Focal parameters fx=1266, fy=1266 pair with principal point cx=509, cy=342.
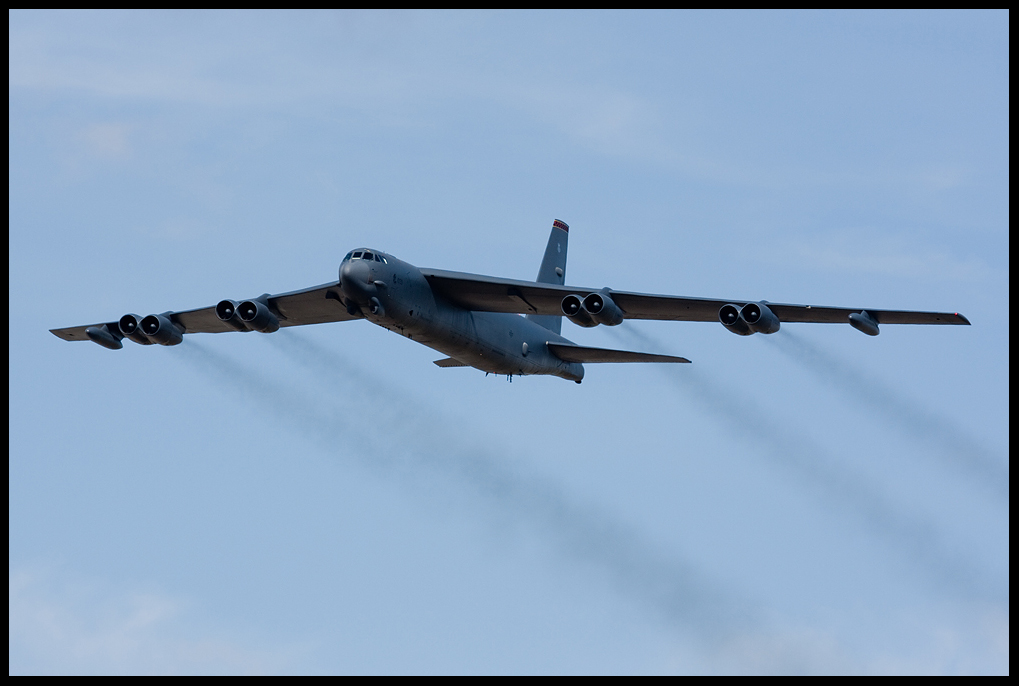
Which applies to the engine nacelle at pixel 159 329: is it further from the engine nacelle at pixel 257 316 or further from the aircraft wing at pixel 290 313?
the engine nacelle at pixel 257 316

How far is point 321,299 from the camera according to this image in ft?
135

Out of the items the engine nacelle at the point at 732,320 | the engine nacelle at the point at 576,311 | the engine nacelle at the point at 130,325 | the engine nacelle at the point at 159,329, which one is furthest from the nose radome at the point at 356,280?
the engine nacelle at the point at 732,320

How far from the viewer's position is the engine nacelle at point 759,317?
114ft

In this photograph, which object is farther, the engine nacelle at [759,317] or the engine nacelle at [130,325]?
the engine nacelle at [130,325]

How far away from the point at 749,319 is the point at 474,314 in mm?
9066

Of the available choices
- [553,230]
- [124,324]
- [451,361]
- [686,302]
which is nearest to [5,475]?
[124,324]

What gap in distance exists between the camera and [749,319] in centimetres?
3494

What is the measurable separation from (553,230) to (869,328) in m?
16.8

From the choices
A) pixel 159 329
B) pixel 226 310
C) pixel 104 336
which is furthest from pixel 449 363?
pixel 104 336

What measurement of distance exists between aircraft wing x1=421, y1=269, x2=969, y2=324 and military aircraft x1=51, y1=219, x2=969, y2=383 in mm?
30

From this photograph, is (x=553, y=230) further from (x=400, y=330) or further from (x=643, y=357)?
(x=400, y=330)

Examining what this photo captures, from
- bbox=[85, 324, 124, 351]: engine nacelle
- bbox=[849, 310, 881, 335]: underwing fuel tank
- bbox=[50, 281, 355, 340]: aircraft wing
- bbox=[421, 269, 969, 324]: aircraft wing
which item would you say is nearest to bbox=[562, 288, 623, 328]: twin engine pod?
bbox=[421, 269, 969, 324]: aircraft wing

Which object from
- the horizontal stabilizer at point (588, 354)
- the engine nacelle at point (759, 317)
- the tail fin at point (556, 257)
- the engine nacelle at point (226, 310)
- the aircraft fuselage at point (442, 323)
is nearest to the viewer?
the engine nacelle at point (759, 317)

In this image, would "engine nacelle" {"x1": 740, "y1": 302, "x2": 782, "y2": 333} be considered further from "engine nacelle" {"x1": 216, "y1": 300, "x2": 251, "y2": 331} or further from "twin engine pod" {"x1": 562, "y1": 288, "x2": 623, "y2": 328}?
"engine nacelle" {"x1": 216, "y1": 300, "x2": 251, "y2": 331}
